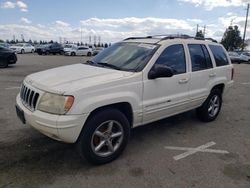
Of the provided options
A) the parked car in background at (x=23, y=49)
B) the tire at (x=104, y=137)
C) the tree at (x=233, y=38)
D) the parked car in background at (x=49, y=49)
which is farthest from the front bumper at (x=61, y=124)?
the tree at (x=233, y=38)

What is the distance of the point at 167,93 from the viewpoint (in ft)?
14.0

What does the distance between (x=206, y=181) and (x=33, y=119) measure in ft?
7.98

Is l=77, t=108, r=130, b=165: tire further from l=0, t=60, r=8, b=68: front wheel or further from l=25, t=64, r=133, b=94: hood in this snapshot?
l=0, t=60, r=8, b=68: front wheel

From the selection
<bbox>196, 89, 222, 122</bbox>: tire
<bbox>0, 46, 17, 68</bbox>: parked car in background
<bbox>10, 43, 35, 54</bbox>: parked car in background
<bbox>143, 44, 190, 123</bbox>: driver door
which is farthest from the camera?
<bbox>10, 43, 35, 54</bbox>: parked car in background

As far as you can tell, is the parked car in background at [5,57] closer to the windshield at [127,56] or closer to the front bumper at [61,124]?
the windshield at [127,56]

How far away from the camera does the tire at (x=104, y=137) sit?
3338 millimetres

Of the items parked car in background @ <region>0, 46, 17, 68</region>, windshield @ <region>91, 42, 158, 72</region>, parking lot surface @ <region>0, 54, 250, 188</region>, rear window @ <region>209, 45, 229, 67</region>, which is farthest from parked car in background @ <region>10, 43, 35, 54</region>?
rear window @ <region>209, 45, 229, 67</region>

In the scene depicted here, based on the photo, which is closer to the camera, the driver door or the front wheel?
the driver door

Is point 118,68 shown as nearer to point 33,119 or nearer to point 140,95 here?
point 140,95

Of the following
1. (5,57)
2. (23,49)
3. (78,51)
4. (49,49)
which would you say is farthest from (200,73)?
(23,49)

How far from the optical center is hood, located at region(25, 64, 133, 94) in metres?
3.29

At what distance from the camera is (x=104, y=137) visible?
358 centimetres

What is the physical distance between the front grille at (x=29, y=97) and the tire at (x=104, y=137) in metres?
0.80

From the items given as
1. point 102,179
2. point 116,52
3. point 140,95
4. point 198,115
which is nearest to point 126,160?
point 102,179
